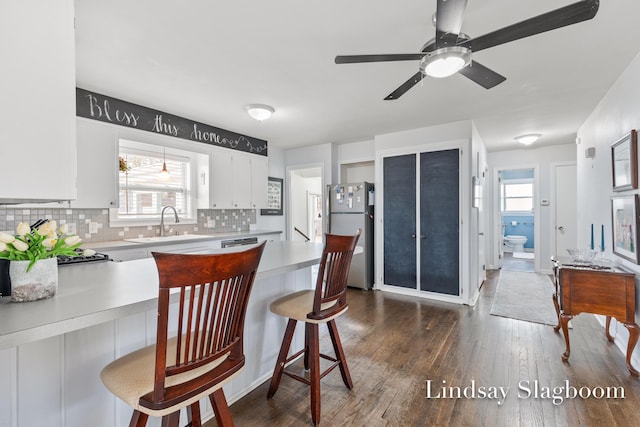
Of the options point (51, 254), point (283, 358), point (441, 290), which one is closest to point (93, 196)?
point (51, 254)

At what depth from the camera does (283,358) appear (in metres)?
1.91

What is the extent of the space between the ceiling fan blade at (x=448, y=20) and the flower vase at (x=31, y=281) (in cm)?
190

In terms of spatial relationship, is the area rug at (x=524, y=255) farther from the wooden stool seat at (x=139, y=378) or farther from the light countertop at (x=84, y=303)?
the wooden stool seat at (x=139, y=378)

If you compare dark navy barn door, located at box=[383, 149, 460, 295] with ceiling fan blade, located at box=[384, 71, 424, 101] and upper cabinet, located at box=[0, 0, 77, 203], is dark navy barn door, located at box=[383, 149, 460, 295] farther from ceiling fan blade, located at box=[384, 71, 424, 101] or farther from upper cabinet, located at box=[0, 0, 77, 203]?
upper cabinet, located at box=[0, 0, 77, 203]

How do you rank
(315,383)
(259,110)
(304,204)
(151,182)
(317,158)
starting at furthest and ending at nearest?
(304,204) < (317,158) < (151,182) < (259,110) < (315,383)

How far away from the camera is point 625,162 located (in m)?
2.48

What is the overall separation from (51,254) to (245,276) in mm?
720

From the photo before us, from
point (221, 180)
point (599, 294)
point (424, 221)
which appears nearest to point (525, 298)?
point (424, 221)

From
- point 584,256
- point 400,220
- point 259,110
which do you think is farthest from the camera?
point 400,220

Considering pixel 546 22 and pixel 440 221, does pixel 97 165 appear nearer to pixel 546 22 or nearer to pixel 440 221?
pixel 546 22

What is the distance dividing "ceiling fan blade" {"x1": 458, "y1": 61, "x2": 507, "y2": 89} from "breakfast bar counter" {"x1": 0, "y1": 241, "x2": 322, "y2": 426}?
1650 millimetres

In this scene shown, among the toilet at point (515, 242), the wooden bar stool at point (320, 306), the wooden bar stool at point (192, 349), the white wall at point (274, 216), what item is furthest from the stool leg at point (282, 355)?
the toilet at point (515, 242)

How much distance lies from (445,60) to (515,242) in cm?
793

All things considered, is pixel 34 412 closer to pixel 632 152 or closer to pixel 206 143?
pixel 206 143
